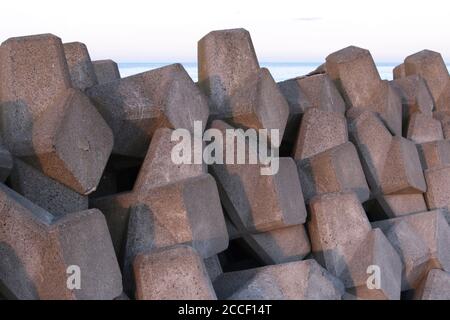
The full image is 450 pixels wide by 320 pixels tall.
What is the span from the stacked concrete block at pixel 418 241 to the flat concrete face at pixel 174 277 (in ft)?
2.60

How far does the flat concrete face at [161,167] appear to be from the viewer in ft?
6.35

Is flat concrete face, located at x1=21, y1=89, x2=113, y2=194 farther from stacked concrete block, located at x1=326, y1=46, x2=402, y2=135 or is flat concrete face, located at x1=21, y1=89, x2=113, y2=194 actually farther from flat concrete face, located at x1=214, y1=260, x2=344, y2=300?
stacked concrete block, located at x1=326, y1=46, x2=402, y2=135

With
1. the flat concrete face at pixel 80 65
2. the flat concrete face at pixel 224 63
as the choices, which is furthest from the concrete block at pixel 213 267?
the flat concrete face at pixel 80 65

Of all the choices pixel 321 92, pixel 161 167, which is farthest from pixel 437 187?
pixel 161 167

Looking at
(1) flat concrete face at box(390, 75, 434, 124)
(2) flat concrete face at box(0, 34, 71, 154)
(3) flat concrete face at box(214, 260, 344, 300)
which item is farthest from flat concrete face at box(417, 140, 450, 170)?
(2) flat concrete face at box(0, 34, 71, 154)

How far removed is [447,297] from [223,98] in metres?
0.90

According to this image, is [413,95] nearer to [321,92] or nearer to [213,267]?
[321,92]

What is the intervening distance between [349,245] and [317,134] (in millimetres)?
447

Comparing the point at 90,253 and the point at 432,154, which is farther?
the point at 432,154

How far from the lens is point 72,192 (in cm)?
187

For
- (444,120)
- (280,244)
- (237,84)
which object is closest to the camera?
(280,244)

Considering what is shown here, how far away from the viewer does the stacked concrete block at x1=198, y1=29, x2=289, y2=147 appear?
2264 mm

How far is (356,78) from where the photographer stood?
113 inches
